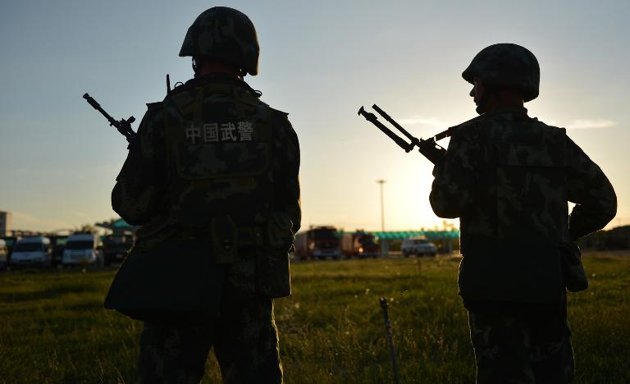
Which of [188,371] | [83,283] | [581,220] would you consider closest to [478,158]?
[581,220]

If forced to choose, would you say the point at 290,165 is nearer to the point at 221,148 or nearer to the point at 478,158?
the point at 221,148

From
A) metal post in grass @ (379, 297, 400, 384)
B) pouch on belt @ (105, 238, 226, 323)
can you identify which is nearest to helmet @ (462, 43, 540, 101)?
metal post in grass @ (379, 297, 400, 384)

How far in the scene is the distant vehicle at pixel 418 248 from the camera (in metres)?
47.3

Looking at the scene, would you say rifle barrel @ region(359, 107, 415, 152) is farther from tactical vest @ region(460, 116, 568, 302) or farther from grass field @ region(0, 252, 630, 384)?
grass field @ region(0, 252, 630, 384)

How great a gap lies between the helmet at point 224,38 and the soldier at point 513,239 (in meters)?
1.18

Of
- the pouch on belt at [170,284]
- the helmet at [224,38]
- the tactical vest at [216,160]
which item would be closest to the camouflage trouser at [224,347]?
the pouch on belt at [170,284]

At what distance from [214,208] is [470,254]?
1.37 m

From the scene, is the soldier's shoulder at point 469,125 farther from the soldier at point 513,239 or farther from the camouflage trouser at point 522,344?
the camouflage trouser at point 522,344

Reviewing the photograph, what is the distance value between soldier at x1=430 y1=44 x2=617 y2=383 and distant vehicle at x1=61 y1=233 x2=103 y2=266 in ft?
109

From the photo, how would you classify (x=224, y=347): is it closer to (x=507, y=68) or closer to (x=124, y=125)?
(x=124, y=125)

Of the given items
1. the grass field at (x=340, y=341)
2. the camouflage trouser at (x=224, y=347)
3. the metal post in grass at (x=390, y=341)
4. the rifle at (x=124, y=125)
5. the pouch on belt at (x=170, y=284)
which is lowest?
the grass field at (x=340, y=341)

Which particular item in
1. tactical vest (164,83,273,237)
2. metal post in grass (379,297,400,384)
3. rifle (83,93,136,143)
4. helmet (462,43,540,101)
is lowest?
metal post in grass (379,297,400,384)

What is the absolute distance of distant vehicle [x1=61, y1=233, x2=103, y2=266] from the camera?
3388 centimetres

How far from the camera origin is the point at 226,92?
9.97 feet
